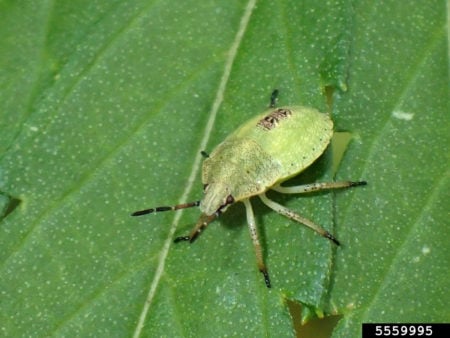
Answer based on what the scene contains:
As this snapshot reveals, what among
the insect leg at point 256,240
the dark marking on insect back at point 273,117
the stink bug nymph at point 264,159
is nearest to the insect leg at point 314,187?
the stink bug nymph at point 264,159

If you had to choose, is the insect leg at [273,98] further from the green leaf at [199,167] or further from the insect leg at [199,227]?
the insect leg at [199,227]

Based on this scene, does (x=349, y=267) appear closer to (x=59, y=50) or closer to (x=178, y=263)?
(x=178, y=263)

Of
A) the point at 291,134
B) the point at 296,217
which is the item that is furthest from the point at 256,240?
the point at 291,134

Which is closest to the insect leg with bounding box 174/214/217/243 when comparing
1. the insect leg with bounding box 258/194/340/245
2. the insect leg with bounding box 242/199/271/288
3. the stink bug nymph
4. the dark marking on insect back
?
the stink bug nymph

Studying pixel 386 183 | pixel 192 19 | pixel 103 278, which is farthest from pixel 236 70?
pixel 103 278

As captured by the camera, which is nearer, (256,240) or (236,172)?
(256,240)

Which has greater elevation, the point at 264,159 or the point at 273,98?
the point at 273,98

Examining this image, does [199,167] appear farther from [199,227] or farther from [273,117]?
[273,117]
